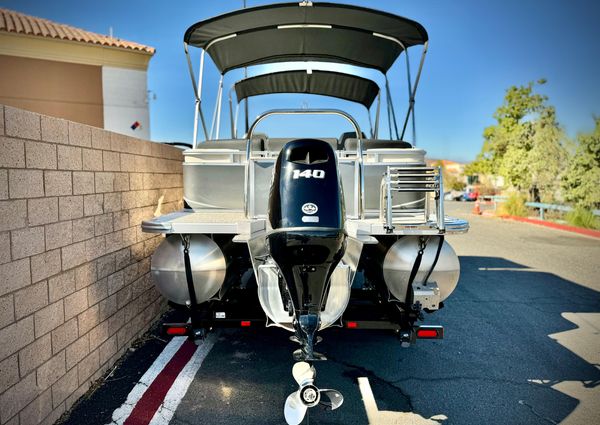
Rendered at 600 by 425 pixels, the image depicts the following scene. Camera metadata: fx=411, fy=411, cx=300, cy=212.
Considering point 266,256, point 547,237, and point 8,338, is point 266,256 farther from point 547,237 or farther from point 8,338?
point 547,237

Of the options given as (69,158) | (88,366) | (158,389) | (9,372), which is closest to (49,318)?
(9,372)

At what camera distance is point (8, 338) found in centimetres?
237

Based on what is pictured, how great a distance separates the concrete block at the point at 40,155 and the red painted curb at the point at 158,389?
181 cm

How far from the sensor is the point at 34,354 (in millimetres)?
2588

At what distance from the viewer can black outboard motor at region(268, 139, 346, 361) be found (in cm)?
243

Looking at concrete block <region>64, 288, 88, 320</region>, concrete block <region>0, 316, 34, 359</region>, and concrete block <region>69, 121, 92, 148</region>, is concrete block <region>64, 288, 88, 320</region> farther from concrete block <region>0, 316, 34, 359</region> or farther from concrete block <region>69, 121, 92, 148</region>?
concrete block <region>69, 121, 92, 148</region>

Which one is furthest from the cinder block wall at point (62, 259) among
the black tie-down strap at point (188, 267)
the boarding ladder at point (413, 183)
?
the boarding ladder at point (413, 183)

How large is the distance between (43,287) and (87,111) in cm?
1540

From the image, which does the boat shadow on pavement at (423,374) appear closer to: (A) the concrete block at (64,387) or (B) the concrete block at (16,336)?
(A) the concrete block at (64,387)

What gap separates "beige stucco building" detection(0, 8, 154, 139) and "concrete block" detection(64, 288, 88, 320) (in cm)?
1412

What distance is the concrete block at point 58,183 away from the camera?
278 cm

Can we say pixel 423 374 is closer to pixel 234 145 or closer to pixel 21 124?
pixel 234 145

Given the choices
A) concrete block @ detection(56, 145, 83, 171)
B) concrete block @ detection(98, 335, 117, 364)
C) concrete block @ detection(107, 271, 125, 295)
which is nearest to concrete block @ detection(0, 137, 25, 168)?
concrete block @ detection(56, 145, 83, 171)

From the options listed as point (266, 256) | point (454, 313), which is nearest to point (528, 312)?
point (454, 313)
